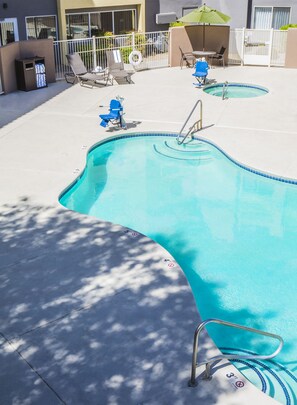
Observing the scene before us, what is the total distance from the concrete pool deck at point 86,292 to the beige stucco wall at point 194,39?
7.52 m

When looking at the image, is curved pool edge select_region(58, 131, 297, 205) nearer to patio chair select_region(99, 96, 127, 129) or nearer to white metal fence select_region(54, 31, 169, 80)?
patio chair select_region(99, 96, 127, 129)

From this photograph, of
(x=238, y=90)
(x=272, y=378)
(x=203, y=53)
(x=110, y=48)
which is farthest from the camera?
(x=110, y=48)

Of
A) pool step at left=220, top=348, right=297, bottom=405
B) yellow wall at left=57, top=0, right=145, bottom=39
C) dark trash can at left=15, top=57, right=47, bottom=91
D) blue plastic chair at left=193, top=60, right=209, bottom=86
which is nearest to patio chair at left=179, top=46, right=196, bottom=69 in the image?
blue plastic chair at left=193, top=60, right=209, bottom=86

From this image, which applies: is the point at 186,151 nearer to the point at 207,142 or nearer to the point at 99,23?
the point at 207,142

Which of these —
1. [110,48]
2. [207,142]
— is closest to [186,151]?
[207,142]

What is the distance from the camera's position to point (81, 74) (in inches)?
703

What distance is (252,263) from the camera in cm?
866

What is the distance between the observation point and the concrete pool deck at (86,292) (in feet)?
18.4

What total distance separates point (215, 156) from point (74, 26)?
1270cm

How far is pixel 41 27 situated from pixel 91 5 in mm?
2405

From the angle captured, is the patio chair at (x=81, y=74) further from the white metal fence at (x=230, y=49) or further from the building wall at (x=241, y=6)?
the building wall at (x=241, y=6)

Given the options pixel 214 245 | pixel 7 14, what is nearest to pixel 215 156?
pixel 214 245

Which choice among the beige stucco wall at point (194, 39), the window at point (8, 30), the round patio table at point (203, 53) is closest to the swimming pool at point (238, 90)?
the round patio table at point (203, 53)

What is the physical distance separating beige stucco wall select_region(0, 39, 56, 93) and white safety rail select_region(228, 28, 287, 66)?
Result: 7.16m
